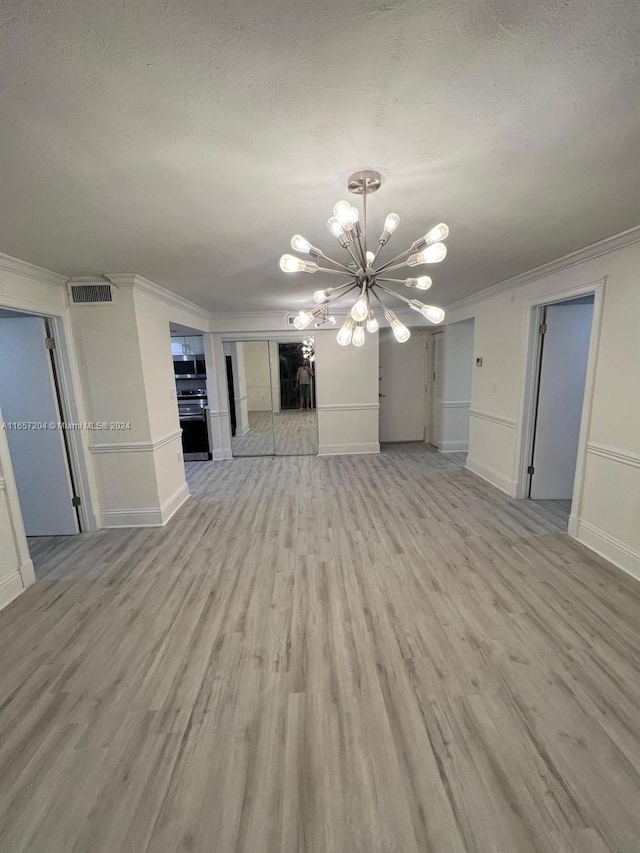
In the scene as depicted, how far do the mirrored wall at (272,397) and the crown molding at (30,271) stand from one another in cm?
307

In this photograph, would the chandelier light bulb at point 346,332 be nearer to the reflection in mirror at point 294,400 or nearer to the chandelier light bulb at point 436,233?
the chandelier light bulb at point 436,233

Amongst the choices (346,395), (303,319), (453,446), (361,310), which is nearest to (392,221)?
(361,310)

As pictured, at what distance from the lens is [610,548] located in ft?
8.55

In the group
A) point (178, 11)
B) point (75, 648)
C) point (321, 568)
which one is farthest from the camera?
point (321, 568)

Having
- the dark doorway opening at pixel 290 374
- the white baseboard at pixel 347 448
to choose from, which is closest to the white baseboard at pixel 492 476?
the white baseboard at pixel 347 448

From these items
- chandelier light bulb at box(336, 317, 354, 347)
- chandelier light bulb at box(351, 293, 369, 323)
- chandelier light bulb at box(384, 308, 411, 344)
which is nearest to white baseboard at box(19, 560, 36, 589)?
chandelier light bulb at box(336, 317, 354, 347)

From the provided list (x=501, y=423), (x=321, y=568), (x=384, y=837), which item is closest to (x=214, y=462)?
(x=321, y=568)

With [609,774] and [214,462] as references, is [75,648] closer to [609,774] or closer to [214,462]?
[609,774]

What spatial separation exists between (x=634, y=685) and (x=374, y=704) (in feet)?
4.09

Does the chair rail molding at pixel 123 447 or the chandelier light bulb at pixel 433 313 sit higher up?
the chandelier light bulb at pixel 433 313

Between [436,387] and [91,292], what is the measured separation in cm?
519

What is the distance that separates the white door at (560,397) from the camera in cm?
344

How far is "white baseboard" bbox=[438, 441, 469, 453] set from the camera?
5832 mm

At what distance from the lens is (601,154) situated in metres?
1.37
